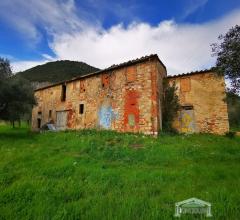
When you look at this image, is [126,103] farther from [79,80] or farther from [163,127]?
[79,80]

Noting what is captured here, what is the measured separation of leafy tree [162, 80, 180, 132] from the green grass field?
5.94 meters

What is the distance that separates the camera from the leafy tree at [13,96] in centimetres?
1388

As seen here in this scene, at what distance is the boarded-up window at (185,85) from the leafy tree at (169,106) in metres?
0.61

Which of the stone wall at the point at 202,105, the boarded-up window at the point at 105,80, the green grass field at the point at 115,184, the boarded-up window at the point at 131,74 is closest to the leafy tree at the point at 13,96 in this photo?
the boarded-up window at the point at 105,80

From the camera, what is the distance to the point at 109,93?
1596 centimetres

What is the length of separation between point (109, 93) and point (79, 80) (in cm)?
426

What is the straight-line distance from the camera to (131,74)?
48.9ft

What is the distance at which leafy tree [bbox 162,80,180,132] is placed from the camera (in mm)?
15242

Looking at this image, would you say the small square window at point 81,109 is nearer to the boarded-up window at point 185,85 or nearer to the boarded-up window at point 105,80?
the boarded-up window at point 105,80

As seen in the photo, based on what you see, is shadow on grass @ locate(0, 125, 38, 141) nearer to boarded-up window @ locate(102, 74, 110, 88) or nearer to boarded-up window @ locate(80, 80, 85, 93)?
boarded-up window @ locate(80, 80, 85, 93)

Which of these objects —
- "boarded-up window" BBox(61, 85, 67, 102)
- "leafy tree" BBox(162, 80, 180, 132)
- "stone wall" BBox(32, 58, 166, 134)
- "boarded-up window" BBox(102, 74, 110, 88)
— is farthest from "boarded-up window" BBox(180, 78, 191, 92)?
"boarded-up window" BBox(61, 85, 67, 102)

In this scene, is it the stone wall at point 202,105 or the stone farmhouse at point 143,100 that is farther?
the stone wall at point 202,105

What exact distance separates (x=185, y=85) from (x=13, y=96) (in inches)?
541

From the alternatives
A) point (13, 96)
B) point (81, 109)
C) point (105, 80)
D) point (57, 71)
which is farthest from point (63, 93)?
point (57, 71)
